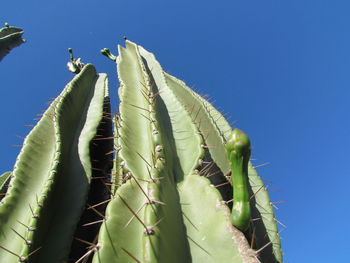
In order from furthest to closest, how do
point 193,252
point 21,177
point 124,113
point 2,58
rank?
point 2,58 < point 124,113 < point 21,177 < point 193,252

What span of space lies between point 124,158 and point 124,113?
456 millimetres

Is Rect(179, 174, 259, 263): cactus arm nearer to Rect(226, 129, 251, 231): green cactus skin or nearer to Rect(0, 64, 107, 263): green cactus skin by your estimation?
Rect(226, 129, 251, 231): green cactus skin

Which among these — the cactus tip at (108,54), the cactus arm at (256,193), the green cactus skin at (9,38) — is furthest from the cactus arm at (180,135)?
the green cactus skin at (9,38)

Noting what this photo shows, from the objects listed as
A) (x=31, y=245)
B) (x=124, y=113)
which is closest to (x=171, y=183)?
(x=124, y=113)

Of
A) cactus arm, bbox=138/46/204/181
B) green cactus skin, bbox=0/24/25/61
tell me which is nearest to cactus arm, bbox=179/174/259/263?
cactus arm, bbox=138/46/204/181

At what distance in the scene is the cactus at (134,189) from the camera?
1.49 meters

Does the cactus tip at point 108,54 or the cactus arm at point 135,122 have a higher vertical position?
the cactus tip at point 108,54

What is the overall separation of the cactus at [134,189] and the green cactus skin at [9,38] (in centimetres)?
249

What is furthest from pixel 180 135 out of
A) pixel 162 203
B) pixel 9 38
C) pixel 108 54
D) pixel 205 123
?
pixel 9 38

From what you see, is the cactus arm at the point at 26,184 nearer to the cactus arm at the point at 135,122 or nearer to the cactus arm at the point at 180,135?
the cactus arm at the point at 135,122

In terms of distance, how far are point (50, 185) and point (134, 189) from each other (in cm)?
54

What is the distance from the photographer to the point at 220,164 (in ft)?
8.43

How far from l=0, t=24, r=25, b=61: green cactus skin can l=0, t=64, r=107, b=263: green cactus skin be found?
2686 millimetres

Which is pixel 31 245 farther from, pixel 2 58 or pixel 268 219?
pixel 2 58
